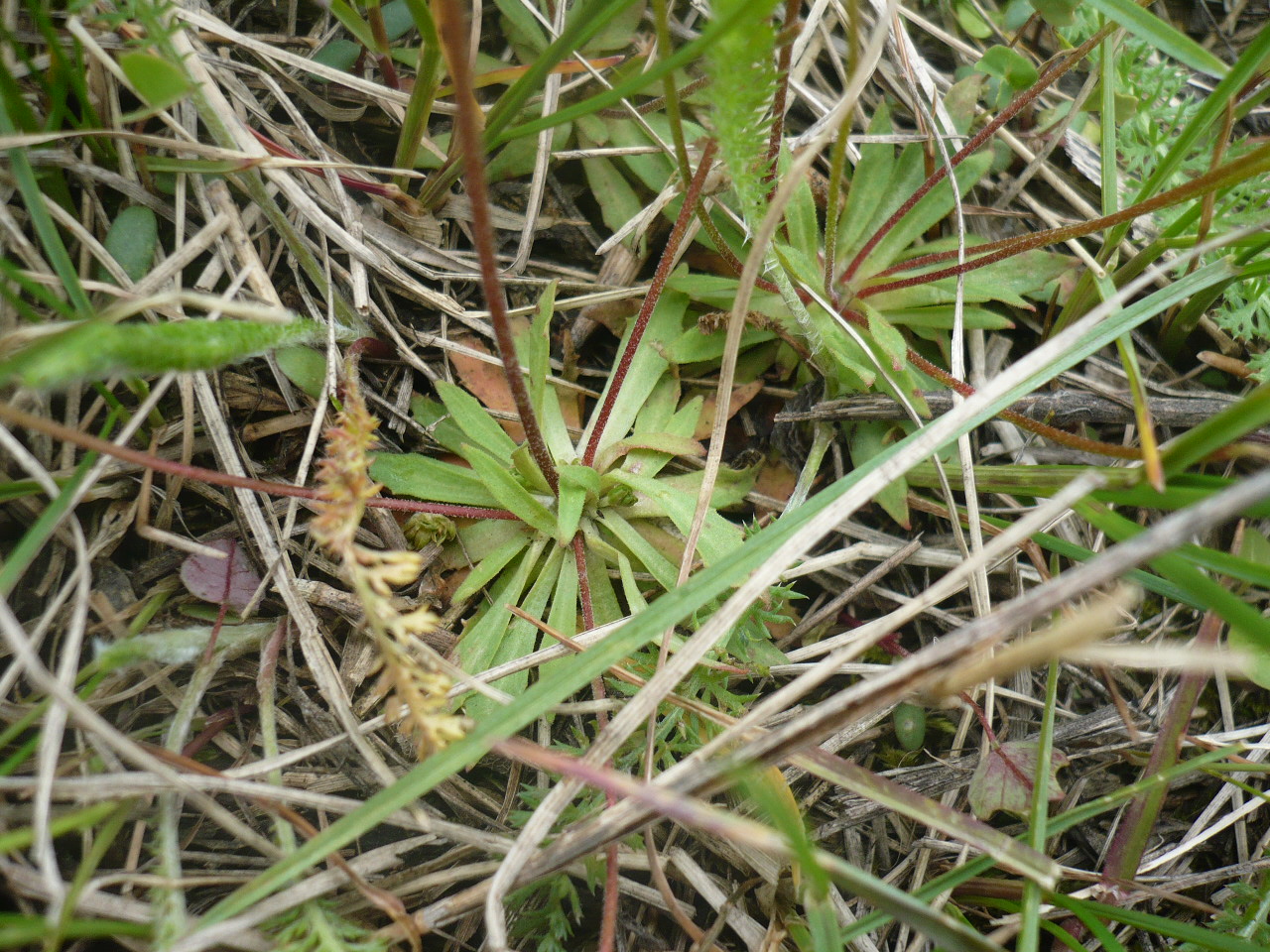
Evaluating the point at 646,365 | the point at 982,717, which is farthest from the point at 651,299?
the point at 982,717

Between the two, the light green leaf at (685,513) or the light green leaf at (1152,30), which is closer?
the light green leaf at (1152,30)

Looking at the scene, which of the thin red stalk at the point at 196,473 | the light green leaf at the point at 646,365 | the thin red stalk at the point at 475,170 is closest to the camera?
the thin red stalk at the point at 475,170

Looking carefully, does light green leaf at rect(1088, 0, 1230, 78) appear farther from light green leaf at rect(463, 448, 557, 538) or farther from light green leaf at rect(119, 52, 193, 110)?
light green leaf at rect(119, 52, 193, 110)

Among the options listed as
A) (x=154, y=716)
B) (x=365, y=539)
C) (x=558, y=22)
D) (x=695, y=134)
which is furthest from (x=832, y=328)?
(x=154, y=716)

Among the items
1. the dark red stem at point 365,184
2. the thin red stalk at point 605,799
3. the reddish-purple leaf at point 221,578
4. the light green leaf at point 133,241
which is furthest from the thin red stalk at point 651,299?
the light green leaf at point 133,241

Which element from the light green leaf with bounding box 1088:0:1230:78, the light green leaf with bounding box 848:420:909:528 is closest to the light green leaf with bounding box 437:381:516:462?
the light green leaf with bounding box 848:420:909:528

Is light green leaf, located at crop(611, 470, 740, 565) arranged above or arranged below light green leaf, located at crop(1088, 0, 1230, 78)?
below

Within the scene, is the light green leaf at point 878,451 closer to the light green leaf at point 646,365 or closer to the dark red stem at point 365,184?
the light green leaf at point 646,365
